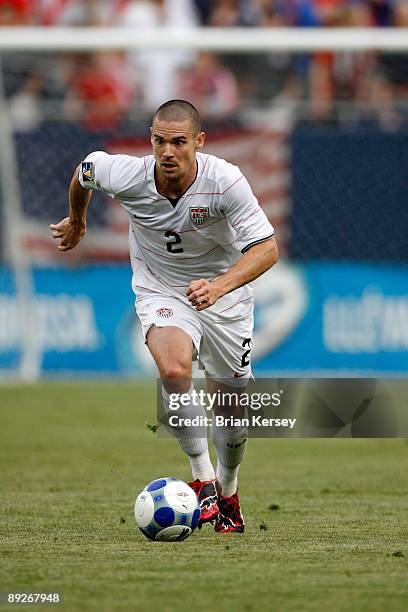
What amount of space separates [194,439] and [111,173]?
153cm

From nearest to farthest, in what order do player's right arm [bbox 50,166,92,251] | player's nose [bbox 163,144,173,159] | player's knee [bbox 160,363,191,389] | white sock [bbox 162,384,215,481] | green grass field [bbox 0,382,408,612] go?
1. green grass field [bbox 0,382,408,612]
2. player's knee [bbox 160,363,191,389]
3. player's nose [bbox 163,144,173,159]
4. white sock [bbox 162,384,215,481]
5. player's right arm [bbox 50,166,92,251]

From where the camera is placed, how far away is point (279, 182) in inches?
585

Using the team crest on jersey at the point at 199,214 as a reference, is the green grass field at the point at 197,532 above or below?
below

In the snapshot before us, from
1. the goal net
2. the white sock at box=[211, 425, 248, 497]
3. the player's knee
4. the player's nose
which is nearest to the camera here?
the player's knee

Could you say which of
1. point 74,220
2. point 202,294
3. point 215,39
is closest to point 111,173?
point 74,220

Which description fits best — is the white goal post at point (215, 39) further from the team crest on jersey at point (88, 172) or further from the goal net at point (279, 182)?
the team crest on jersey at point (88, 172)

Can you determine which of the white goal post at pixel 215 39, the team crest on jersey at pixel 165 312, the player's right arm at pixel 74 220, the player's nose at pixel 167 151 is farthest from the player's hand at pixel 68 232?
the white goal post at pixel 215 39

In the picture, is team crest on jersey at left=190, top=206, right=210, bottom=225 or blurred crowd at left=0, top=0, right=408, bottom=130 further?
blurred crowd at left=0, top=0, right=408, bottom=130

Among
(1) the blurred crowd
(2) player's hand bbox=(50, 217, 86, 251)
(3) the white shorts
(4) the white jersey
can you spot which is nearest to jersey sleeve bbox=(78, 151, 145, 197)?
(4) the white jersey

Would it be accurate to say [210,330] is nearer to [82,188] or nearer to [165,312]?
[165,312]

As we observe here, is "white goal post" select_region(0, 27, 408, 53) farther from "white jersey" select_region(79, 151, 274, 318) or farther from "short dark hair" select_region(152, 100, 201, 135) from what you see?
"short dark hair" select_region(152, 100, 201, 135)

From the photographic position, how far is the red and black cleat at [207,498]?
6.88 m

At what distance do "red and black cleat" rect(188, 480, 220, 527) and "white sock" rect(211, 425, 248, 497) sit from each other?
105mm

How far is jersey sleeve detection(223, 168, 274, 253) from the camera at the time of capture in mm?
6680
